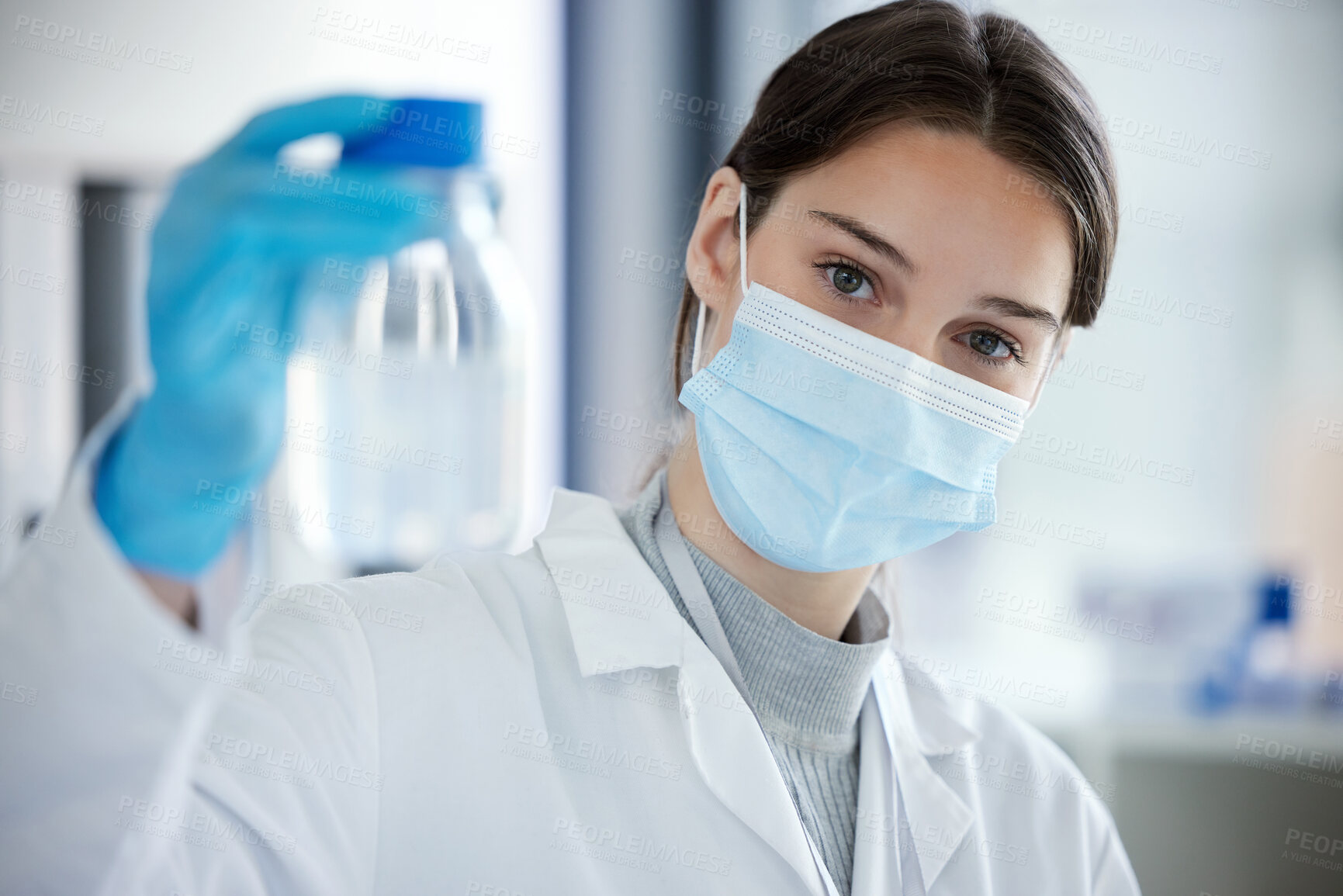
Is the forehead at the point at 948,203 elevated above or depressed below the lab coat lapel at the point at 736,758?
above

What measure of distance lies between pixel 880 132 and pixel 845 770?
69 centimetres

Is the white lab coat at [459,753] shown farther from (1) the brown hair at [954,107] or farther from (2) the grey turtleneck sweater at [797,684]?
(1) the brown hair at [954,107]

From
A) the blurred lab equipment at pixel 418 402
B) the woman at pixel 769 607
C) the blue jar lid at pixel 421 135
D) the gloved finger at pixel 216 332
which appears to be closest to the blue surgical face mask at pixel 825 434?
the woman at pixel 769 607

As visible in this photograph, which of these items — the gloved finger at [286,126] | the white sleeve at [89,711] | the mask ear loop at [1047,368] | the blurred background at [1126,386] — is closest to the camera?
the white sleeve at [89,711]

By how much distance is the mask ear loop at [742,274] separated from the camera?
1.02 meters

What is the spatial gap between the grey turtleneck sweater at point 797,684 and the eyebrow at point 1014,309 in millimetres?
384

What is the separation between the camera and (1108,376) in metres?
2.09

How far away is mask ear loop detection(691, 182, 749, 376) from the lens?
1.02 meters

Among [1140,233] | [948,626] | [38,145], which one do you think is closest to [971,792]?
[948,626]

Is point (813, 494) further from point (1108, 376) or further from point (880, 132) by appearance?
point (1108, 376)

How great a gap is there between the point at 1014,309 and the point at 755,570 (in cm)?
38

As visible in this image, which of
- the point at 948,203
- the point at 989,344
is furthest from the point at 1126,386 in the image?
the point at 948,203

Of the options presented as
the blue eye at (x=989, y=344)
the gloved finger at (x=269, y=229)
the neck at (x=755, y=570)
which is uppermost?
the gloved finger at (x=269, y=229)

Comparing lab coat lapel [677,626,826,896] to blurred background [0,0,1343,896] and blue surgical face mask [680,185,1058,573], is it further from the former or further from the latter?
blurred background [0,0,1343,896]
